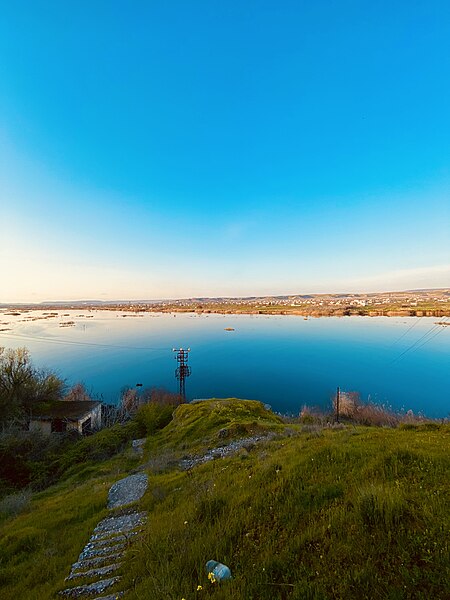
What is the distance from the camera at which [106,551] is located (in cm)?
606

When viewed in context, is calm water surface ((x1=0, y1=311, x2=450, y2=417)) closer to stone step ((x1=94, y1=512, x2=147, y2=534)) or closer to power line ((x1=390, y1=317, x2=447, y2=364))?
power line ((x1=390, y1=317, x2=447, y2=364))

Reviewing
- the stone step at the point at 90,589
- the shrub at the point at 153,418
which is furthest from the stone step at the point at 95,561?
the shrub at the point at 153,418

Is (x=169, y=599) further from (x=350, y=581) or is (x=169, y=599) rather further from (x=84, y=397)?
(x=84, y=397)

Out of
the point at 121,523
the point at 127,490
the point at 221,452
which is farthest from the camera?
the point at 221,452

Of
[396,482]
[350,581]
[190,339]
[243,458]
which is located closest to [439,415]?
[243,458]

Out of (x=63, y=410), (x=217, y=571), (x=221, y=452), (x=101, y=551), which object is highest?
(x=217, y=571)

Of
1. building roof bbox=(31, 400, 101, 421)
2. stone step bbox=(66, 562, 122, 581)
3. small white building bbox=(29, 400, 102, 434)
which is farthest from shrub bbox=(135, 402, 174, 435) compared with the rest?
stone step bbox=(66, 562, 122, 581)

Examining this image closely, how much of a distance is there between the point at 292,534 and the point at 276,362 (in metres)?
57.5

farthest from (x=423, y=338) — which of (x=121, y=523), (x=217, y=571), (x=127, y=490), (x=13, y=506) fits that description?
(x=217, y=571)

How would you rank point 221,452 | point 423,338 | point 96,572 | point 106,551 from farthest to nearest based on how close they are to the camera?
1. point 423,338
2. point 221,452
3. point 106,551
4. point 96,572

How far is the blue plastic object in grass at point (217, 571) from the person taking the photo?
361cm

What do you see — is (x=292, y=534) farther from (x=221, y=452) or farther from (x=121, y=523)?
(x=221, y=452)

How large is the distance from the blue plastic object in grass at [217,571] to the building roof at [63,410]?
28804 mm

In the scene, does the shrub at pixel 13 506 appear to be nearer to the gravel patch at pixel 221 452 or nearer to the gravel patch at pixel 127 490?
the gravel patch at pixel 127 490
